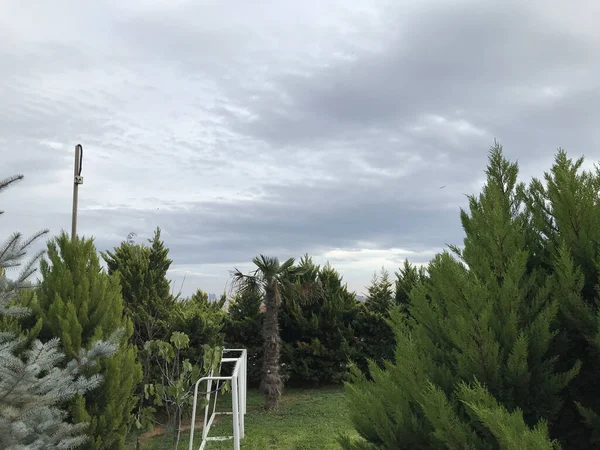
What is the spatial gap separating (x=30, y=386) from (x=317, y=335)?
9.80 metres

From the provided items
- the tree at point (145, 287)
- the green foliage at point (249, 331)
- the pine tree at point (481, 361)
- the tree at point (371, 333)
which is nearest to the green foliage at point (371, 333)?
the tree at point (371, 333)

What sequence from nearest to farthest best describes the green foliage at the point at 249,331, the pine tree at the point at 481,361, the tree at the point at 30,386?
the pine tree at the point at 481,361
the tree at the point at 30,386
the green foliage at the point at 249,331

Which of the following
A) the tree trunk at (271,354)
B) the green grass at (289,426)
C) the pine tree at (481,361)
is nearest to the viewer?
the pine tree at (481,361)

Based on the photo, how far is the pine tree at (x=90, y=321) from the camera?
4.79 m

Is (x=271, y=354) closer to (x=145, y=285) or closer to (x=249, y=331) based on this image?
(x=249, y=331)

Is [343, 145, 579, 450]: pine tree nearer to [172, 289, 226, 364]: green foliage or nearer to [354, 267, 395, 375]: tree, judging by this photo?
A: [172, 289, 226, 364]: green foliage

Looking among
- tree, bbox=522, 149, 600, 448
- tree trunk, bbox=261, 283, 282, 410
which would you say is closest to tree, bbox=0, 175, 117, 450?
tree, bbox=522, 149, 600, 448

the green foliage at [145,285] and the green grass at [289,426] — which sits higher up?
the green foliage at [145,285]

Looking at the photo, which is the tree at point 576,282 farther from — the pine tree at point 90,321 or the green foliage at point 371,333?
the green foliage at point 371,333

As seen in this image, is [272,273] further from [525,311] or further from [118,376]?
[525,311]

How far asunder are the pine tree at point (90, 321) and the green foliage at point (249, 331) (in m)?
→ 6.78

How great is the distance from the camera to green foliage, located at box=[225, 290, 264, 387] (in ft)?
40.1

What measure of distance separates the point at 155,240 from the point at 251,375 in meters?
4.36

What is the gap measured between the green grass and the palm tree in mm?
485
